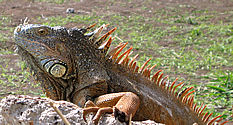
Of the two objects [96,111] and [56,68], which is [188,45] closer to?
[56,68]

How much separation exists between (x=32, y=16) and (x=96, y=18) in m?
2.18

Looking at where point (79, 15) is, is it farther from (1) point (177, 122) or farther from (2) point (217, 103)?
(1) point (177, 122)

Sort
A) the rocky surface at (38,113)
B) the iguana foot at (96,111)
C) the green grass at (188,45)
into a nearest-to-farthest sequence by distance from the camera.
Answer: the iguana foot at (96,111) < the rocky surface at (38,113) < the green grass at (188,45)

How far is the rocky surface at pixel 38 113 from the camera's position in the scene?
2178 millimetres

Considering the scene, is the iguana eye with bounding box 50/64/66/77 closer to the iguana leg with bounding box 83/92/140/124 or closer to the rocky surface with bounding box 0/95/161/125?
the iguana leg with bounding box 83/92/140/124

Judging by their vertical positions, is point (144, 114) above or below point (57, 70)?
below

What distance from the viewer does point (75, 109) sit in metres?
2.24

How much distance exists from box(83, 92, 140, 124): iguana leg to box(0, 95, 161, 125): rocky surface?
0.05 m

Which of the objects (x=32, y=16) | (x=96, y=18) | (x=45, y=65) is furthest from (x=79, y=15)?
(x=45, y=65)

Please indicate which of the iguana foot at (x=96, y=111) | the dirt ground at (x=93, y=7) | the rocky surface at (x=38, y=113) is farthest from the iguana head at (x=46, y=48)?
the dirt ground at (x=93, y=7)

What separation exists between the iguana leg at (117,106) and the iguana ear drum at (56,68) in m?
0.42

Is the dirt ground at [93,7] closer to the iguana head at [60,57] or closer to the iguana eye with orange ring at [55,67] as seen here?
the iguana head at [60,57]

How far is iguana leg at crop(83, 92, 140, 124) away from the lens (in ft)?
6.86

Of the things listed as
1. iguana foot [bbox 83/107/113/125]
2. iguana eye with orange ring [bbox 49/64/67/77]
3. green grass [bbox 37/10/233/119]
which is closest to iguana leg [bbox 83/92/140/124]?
iguana foot [bbox 83/107/113/125]
